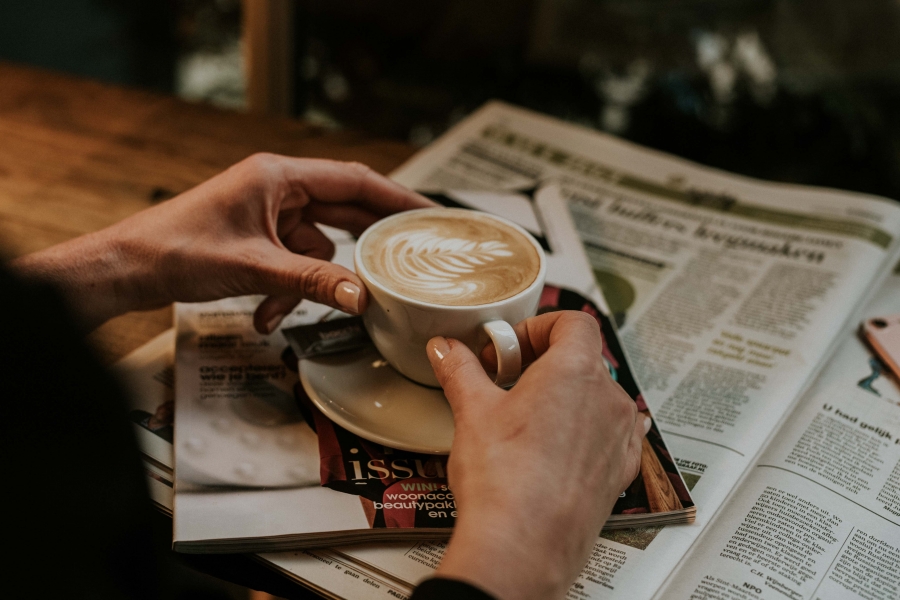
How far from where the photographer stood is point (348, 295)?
0.54m

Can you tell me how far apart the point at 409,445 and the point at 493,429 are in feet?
0.33

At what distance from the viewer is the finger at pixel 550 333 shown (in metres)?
0.49

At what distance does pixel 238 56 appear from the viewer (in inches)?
64.9

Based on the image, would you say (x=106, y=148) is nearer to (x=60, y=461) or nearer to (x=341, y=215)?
(x=341, y=215)

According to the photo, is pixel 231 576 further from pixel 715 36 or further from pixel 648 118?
pixel 715 36

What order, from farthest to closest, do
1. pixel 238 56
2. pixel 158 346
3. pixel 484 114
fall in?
pixel 238 56 < pixel 484 114 < pixel 158 346

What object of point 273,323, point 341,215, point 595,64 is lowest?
point 273,323

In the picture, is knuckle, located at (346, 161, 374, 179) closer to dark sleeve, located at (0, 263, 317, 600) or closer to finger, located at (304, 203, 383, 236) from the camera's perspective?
finger, located at (304, 203, 383, 236)

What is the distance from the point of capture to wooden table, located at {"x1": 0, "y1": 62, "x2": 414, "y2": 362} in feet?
2.67

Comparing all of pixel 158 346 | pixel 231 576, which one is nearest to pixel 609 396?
pixel 231 576

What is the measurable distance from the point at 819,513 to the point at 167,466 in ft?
1.67

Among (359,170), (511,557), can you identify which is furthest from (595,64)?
(511,557)

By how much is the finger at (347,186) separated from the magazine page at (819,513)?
1.31 ft

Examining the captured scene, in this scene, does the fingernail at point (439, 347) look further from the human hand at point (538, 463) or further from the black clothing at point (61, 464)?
the black clothing at point (61, 464)
